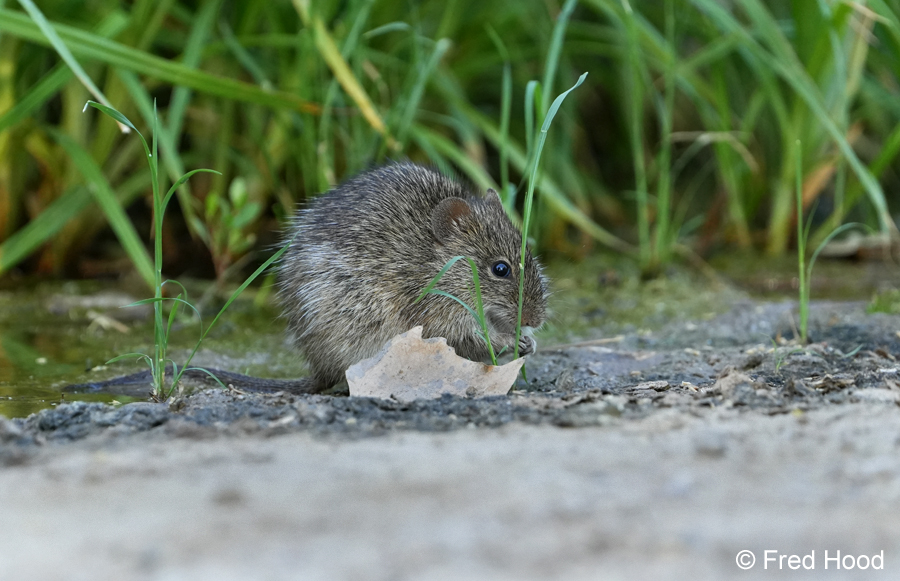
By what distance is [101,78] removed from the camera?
5520 millimetres

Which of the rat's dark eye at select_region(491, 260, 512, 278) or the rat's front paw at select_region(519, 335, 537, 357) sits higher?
the rat's dark eye at select_region(491, 260, 512, 278)

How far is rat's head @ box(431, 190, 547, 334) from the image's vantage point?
3.64 meters

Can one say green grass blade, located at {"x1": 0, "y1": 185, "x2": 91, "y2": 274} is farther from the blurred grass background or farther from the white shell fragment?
the white shell fragment

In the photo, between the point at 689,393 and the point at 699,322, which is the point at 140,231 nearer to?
the point at 699,322

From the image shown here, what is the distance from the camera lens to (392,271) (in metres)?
3.54

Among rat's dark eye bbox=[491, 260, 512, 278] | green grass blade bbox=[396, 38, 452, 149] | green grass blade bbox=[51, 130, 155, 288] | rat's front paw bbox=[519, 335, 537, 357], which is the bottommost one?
rat's front paw bbox=[519, 335, 537, 357]

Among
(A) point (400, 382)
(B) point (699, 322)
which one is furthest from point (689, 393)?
(B) point (699, 322)

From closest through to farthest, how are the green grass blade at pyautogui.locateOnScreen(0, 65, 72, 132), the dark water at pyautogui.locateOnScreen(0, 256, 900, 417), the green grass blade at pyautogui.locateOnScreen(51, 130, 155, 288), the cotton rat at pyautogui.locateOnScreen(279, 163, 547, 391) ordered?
the cotton rat at pyautogui.locateOnScreen(279, 163, 547, 391) → the dark water at pyautogui.locateOnScreen(0, 256, 900, 417) → the green grass blade at pyautogui.locateOnScreen(0, 65, 72, 132) → the green grass blade at pyautogui.locateOnScreen(51, 130, 155, 288)

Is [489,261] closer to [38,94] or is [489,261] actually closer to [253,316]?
[253,316]

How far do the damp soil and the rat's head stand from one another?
851mm

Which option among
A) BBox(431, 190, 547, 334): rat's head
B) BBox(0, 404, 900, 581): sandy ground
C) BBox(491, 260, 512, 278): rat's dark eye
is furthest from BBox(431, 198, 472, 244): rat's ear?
BBox(0, 404, 900, 581): sandy ground

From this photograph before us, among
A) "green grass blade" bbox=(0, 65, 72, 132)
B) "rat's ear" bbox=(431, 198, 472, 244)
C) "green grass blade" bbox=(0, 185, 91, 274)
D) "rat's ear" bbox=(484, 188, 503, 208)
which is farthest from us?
"green grass blade" bbox=(0, 185, 91, 274)
